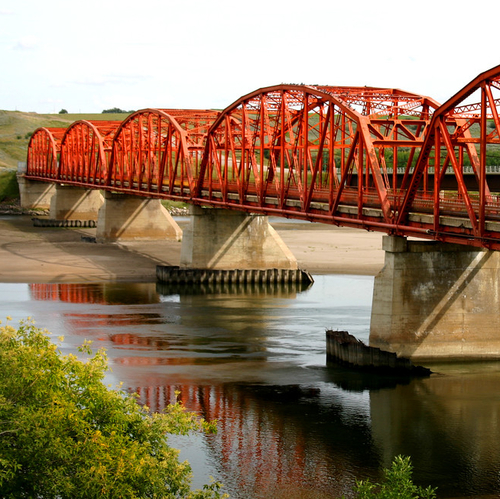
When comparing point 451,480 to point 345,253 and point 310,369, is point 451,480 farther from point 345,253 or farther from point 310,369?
point 345,253

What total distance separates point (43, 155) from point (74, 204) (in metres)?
30.5

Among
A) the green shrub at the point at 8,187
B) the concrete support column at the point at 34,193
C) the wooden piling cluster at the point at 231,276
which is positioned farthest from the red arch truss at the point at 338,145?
the green shrub at the point at 8,187

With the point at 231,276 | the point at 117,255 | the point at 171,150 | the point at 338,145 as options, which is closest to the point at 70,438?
the point at 338,145

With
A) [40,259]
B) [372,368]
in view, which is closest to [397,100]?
[372,368]

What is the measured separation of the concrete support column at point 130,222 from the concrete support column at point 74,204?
27115 mm

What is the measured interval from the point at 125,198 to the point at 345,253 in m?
23.3

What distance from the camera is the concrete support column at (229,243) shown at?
2662 inches

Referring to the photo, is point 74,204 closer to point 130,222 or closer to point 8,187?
point 130,222

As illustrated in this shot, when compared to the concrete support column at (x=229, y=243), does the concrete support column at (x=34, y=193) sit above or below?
above

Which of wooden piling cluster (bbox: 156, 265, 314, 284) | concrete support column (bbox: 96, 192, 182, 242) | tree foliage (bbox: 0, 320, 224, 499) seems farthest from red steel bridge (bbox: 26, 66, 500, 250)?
tree foliage (bbox: 0, 320, 224, 499)

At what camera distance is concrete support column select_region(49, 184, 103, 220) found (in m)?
121

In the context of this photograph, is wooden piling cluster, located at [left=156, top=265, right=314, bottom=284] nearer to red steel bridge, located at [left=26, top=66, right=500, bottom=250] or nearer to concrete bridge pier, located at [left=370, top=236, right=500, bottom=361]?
red steel bridge, located at [left=26, top=66, right=500, bottom=250]

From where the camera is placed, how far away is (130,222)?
93.1 m

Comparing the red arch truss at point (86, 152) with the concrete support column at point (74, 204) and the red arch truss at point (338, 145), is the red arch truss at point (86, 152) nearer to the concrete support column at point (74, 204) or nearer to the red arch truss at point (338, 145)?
the concrete support column at point (74, 204)
